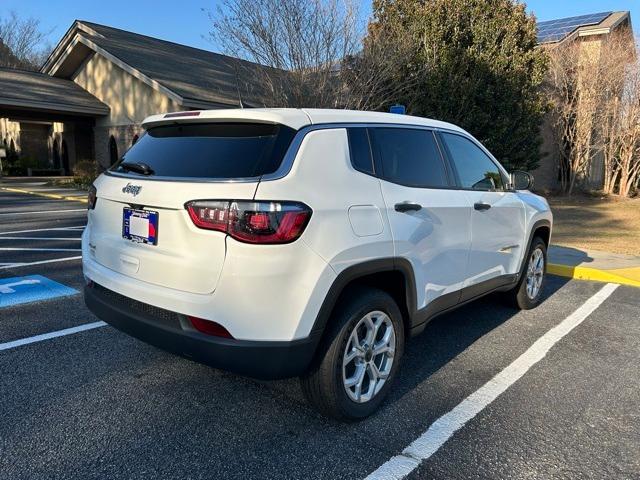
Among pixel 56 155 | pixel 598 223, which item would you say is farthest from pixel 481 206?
pixel 56 155

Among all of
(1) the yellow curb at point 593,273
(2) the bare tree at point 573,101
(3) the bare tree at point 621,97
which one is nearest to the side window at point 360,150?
(1) the yellow curb at point 593,273

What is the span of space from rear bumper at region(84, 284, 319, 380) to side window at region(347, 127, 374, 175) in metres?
1.05

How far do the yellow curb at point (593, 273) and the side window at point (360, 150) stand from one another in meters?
5.08

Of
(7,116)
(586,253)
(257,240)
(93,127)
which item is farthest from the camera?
(93,127)

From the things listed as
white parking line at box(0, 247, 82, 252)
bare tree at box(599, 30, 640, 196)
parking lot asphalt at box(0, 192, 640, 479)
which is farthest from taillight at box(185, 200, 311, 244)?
bare tree at box(599, 30, 640, 196)

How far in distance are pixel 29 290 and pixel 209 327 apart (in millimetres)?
3806

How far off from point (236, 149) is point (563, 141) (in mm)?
18474

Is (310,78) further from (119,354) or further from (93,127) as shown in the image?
(93,127)

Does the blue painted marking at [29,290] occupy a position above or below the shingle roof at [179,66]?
below

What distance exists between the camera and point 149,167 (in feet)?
10.0

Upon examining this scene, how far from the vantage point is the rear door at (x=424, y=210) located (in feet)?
10.4

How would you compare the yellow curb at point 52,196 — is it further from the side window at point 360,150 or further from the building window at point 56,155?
the side window at point 360,150

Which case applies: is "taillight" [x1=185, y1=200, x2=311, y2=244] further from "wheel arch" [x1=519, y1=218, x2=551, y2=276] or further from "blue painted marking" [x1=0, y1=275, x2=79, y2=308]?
"blue painted marking" [x1=0, y1=275, x2=79, y2=308]

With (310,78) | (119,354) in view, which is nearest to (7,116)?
(310,78)
